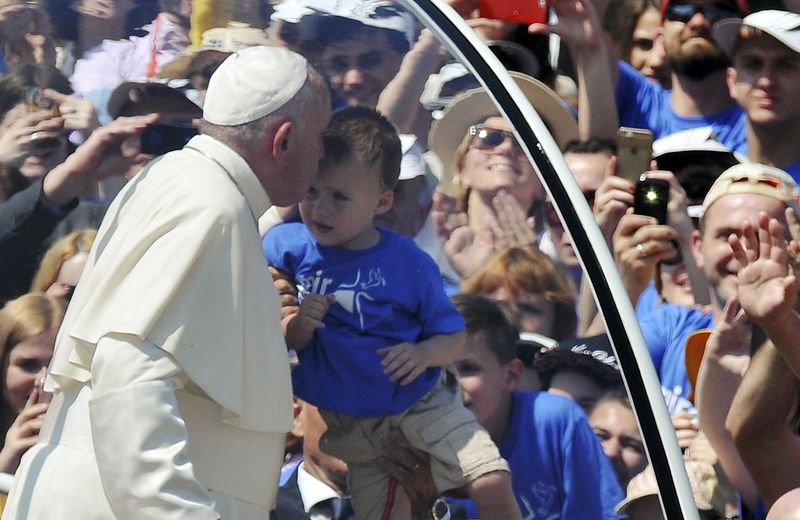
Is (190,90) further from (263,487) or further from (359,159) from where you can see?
(263,487)

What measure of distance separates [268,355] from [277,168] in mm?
373

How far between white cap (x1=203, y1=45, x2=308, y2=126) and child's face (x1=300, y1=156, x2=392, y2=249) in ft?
0.57

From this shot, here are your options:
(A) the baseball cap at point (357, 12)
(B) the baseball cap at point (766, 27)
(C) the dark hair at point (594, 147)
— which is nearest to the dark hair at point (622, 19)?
(B) the baseball cap at point (766, 27)

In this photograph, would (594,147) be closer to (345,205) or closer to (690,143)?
(690,143)

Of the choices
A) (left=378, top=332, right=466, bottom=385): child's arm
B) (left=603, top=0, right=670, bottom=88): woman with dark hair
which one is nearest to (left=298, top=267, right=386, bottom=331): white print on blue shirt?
(left=378, top=332, right=466, bottom=385): child's arm

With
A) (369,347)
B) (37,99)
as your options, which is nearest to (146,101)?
(37,99)

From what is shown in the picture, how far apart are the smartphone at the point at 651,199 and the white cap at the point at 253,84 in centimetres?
127

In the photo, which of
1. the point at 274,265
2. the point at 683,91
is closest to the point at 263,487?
the point at 274,265

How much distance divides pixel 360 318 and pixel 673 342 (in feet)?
4.02

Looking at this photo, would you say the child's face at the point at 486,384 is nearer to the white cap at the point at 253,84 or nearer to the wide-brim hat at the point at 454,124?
the wide-brim hat at the point at 454,124

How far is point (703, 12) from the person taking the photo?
4.51 m

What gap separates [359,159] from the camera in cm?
302

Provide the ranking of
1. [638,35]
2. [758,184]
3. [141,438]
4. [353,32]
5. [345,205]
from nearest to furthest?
[141,438] → [345,205] → [353,32] → [758,184] → [638,35]

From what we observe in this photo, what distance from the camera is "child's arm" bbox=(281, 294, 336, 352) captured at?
117 inches
